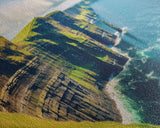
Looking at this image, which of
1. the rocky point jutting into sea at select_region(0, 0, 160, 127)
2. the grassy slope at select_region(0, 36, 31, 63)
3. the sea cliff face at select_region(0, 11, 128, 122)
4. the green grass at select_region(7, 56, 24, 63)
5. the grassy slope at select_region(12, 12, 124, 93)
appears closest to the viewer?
the sea cliff face at select_region(0, 11, 128, 122)

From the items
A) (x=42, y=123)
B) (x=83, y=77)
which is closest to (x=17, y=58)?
(x=42, y=123)

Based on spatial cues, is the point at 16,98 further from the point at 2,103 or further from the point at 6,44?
the point at 6,44

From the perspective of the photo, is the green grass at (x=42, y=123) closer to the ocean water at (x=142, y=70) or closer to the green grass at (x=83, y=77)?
the ocean water at (x=142, y=70)

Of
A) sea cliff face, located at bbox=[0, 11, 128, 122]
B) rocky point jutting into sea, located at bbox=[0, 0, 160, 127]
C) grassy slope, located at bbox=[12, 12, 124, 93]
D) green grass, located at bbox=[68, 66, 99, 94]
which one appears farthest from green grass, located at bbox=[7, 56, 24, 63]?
green grass, located at bbox=[68, 66, 99, 94]

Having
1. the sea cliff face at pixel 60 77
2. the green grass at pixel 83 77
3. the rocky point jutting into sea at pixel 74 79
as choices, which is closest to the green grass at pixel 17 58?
the rocky point jutting into sea at pixel 74 79

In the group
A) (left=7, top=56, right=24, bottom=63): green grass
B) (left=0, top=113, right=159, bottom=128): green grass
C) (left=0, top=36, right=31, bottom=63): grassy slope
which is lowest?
(left=0, top=113, right=159, bottom=128): green grass

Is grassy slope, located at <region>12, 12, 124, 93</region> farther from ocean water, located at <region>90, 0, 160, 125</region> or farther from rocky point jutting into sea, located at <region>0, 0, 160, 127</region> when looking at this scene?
ocean water, located at <region>90, 0, 160, 125</region>
